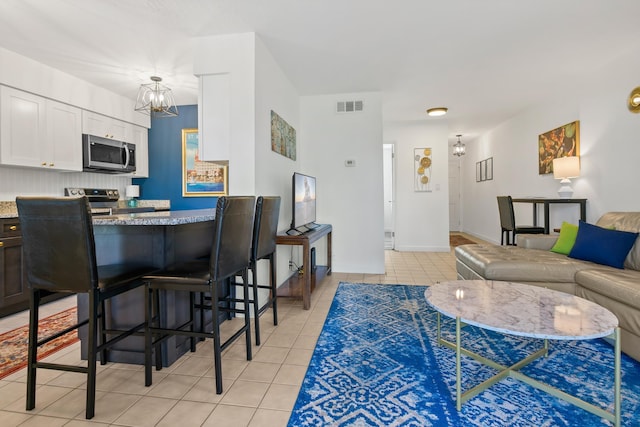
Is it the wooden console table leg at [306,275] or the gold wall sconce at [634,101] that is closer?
the wooden console table leg at [306,275]

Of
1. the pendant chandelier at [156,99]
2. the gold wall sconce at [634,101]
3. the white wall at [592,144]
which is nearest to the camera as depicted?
the gold wall sconce at [634,101]

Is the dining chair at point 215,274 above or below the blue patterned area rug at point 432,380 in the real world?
above

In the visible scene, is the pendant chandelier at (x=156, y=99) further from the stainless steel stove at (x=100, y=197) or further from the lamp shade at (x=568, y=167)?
the lamp shade at (x=568, y=167)

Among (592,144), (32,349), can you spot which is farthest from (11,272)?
(592,144)

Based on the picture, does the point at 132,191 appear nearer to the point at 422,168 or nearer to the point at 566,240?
the point at 422,168

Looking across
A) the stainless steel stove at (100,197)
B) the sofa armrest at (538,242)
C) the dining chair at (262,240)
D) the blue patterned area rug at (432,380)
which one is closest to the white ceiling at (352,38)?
the stainless steel stove at (100,197)

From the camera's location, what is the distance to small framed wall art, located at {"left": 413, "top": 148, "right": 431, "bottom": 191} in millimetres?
6330

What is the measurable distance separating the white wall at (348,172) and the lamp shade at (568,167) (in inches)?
86.6

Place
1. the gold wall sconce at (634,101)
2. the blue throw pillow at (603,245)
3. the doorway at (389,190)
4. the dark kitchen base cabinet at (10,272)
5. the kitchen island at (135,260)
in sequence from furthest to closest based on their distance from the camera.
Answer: the doorway at (389,190) < the gold wall sconce at (634,101) < the dark kitchen base cabinet at (10,272) < the blue throw pillow at (603,245) < the kitchen island at (135,260)

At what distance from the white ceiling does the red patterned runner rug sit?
2.52 meters

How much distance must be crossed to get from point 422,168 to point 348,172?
2511 millimetres

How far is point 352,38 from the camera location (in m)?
2.93

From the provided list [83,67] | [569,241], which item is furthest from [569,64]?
[83,67]

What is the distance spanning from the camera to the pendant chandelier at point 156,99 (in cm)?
338
